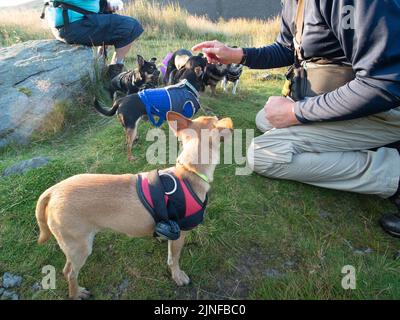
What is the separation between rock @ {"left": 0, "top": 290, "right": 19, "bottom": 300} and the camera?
8.22 feet

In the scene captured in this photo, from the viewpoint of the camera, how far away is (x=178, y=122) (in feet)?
8.57

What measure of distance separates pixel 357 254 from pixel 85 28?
5284mm

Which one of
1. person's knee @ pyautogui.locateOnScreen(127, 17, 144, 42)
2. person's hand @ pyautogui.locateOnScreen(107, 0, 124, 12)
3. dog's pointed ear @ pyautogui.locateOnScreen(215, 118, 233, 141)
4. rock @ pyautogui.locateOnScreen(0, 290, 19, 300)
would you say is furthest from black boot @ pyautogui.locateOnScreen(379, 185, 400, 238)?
person's hand @ pyautogui.locateOnScreen(107, 0, 124, 12)

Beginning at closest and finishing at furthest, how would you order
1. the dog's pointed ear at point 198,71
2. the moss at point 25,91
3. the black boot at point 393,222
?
the black boot at point 393,222 < the moss at point 25,91 < the dog's pointed ear at point 198,71

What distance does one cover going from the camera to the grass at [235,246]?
2.59m

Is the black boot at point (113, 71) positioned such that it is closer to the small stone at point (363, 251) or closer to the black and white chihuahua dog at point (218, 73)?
the black and white chihuahua dog at point (218, 73)

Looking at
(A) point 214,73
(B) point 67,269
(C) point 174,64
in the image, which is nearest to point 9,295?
(B) point 67,269

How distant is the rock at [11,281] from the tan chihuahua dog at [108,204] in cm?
42

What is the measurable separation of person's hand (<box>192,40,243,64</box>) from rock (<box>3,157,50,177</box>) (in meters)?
2.11

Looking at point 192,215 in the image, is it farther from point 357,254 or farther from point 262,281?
point 357,254

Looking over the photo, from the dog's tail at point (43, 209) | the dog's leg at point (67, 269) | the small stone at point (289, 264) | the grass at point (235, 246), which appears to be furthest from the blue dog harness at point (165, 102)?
the small stone at point (289, 264)

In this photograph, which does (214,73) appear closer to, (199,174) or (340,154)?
(340,154)

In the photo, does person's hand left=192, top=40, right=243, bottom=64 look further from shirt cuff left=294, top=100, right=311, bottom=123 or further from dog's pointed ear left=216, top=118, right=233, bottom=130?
dog's pointed ear left=216, top=118, right=233, bottom=130
